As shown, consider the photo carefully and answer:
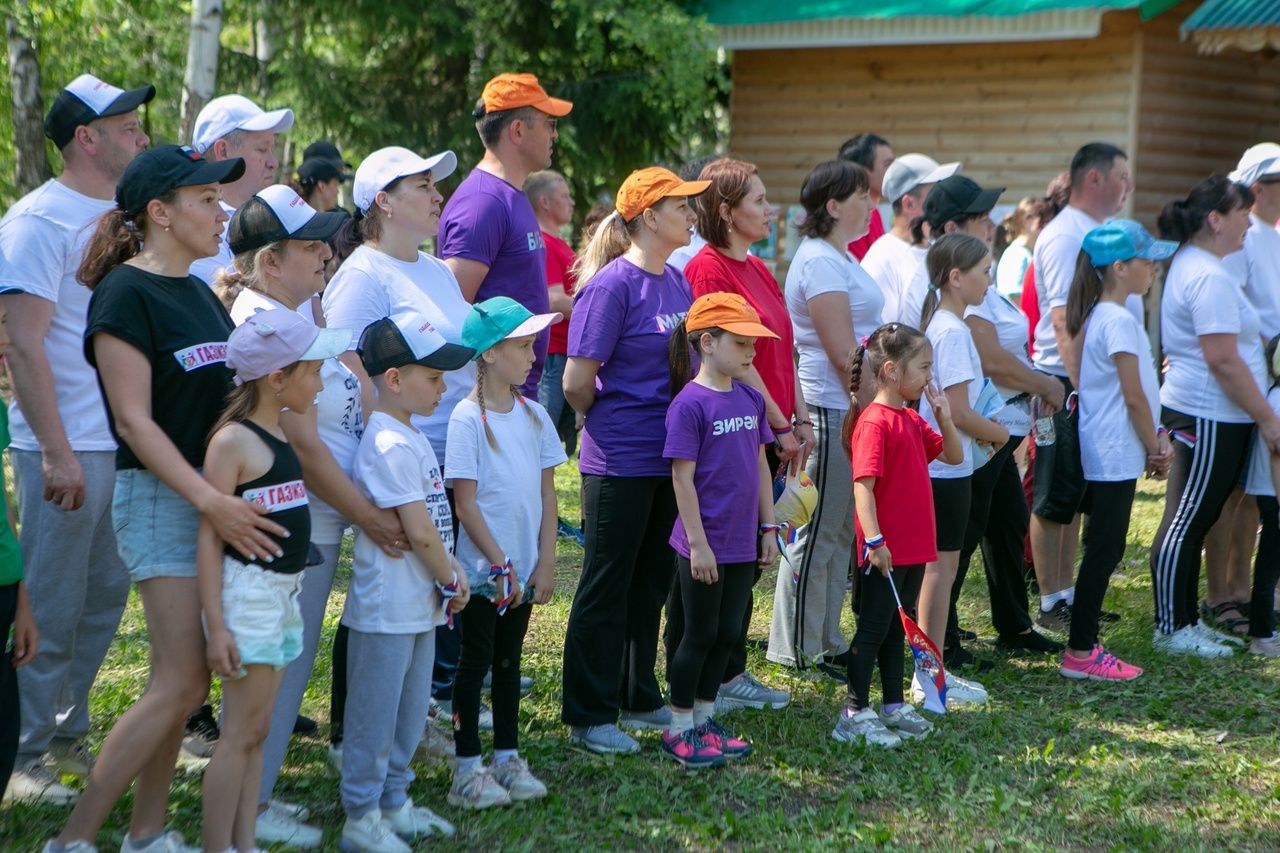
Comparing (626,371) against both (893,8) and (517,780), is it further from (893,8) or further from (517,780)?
(893,8)

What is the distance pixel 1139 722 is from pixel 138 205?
4.07 metres

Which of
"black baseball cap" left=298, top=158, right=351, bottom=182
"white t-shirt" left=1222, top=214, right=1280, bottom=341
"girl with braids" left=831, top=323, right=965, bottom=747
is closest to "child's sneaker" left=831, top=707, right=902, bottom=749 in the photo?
"girl with braids" left=831, top=323, right=965, bottom=747

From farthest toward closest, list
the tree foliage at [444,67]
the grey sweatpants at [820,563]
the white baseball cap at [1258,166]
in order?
the tree foliage at [444,67] < the white baseball cap at [1258,166] < the grey sweatpants at [820,563]

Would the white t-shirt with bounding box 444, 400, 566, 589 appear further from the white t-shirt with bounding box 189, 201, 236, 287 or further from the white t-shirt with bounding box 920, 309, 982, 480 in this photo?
the white t-shirt with bounding box 920, 309, 982, 480

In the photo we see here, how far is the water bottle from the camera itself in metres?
6.15

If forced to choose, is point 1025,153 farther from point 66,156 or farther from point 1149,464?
point 66,156

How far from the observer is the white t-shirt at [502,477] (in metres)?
4.03

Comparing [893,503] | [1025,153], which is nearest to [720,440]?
[893,503]

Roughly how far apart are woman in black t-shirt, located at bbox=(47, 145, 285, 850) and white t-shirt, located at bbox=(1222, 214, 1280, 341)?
5.00m

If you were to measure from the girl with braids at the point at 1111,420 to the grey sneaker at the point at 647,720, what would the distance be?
1924 mm

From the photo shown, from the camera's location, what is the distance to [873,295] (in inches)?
217

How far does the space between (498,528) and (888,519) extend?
1514 mm

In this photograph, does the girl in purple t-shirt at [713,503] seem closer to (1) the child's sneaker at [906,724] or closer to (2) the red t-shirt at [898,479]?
(2) the red t-shirt at [898,479]

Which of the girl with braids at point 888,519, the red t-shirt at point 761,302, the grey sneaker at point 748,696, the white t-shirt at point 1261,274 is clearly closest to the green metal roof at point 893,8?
the white t-shirt at point 1261,274
